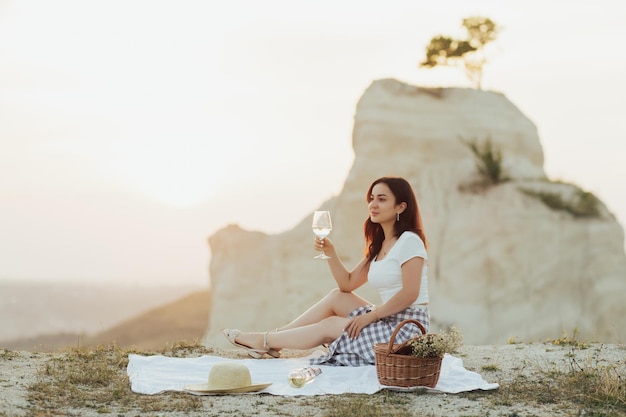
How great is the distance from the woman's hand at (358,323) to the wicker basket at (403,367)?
54 cm

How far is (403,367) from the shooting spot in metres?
5.70

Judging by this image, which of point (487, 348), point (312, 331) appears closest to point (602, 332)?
point (487, 348)

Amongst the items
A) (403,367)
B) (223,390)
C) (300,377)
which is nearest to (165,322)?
(300,377)

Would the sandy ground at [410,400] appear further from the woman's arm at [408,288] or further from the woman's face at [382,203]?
the woman's face at [382,203]

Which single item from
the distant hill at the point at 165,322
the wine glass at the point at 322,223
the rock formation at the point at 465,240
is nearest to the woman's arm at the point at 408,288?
the wine glass at the point at 322,223

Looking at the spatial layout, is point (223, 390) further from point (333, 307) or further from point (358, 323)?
point (333, 307)

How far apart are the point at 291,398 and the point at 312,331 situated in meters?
1.19

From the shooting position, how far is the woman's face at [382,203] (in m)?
6.44

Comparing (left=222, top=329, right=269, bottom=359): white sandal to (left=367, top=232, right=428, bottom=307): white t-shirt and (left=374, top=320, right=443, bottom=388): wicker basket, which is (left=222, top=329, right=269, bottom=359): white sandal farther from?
(left=374, top=320, right=443, bottom=388): wicker basket

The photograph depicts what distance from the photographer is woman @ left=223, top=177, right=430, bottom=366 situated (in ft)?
20.6

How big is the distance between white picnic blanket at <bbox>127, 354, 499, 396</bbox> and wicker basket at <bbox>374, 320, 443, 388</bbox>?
0.09m

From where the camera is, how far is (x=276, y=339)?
6.89m

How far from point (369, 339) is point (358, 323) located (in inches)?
5.9

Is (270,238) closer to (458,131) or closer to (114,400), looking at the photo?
(458,131)
